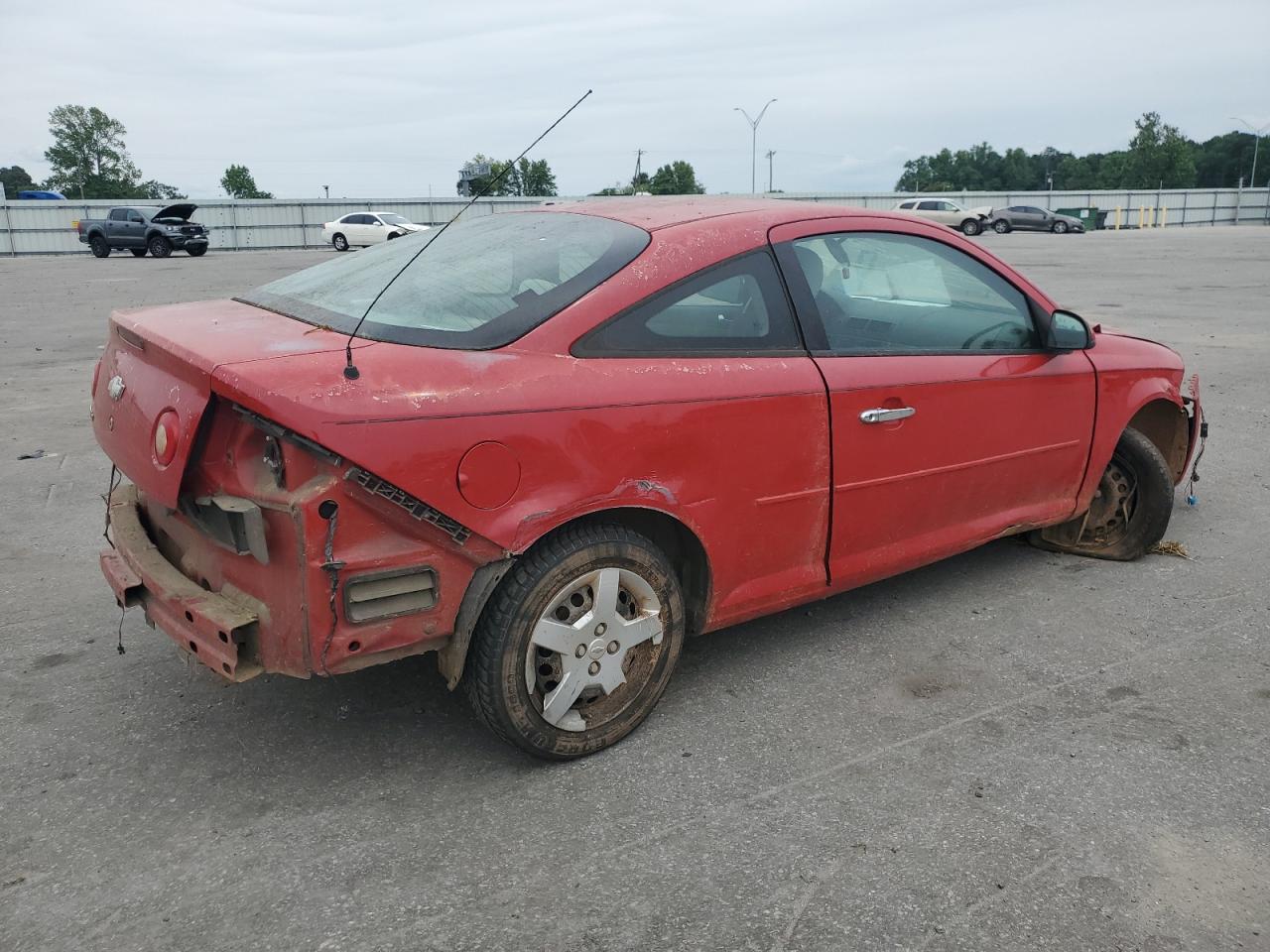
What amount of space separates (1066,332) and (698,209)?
163 centimetres

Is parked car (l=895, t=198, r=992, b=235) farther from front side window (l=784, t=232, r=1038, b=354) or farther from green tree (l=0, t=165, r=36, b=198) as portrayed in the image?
green tree (l=0, t=165, r=36, b=198)

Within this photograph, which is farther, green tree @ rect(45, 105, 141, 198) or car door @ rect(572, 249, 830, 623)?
green tree @ rect(45, 105, 141, 198)

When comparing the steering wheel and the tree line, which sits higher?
the tree line

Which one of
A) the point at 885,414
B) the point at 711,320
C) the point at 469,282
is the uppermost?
the point at 469,282

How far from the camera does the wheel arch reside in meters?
2.64

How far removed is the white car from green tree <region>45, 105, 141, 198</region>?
77118 mm

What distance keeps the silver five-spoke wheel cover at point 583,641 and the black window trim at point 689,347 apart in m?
0.60

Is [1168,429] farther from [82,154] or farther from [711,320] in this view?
[82,154]

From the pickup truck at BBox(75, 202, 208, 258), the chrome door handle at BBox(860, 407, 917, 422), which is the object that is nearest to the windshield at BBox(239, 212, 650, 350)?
the chrome door handle at BBox(860, 407, 917, 422)

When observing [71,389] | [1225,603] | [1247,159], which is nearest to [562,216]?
[1225,603]

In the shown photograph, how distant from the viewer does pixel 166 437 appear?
263 centimetres

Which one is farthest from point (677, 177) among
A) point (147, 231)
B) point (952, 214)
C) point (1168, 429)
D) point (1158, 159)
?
point (1158, 159)

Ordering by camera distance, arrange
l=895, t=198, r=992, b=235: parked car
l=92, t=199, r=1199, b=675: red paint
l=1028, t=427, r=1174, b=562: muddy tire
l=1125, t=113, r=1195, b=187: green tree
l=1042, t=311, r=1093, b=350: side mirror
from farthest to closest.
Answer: l=1125, t=113, r=1195, b=187: green tree → l=895, t=198, r=992, b=235: parked car → l=1028, t=427, r=1174, b=562: muddy tire → l=1042, t=311, r=1093, b=350: side mirror → l=92, t=199, r=1199, b=675: red paint

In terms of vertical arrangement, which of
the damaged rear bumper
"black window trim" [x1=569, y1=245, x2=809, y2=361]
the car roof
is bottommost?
the damaged rear bumper
